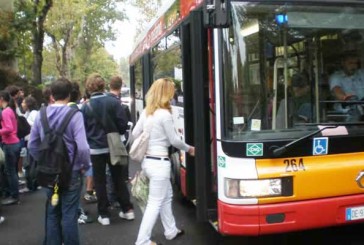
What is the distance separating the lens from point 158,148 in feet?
15.5

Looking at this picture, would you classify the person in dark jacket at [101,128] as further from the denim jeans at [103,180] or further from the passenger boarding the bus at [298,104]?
the passenger boarding the bus at [298,104]

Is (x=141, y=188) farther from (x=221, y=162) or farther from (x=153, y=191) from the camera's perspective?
(x=221, y=162)

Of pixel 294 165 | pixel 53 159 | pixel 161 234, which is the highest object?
pixel 53 159

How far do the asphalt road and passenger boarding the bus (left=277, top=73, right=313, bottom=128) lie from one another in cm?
165

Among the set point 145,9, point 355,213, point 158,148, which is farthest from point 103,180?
point 145,9

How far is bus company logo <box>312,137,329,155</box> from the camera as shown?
13.5 ft

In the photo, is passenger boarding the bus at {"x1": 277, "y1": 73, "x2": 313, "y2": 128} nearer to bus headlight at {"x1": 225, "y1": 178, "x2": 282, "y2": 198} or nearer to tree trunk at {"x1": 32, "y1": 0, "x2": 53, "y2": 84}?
bus headlight at {"x1": 225, "y1": 178, "x2": 282, "y2": 198}

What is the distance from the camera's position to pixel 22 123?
24.0 feet

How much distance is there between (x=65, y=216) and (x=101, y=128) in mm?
1670

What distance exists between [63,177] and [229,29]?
1.96m

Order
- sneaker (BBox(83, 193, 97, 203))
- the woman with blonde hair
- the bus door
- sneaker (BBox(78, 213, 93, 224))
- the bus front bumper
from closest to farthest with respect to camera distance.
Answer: the bus front bumper < the bus door < the woman with blonde hair < sneaker (BBox(78, 213, 93, 224)) < sneaker (BBox(83, 193, 97, 203))

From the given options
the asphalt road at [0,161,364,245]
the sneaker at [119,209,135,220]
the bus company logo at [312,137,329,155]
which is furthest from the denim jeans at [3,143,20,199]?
the bus company logo at [312,137,329,155]

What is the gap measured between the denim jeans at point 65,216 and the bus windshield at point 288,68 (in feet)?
4.82

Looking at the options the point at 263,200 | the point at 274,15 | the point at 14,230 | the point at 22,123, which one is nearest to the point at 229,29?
the point at 274,15
